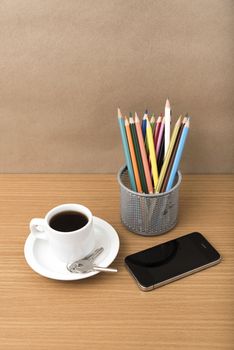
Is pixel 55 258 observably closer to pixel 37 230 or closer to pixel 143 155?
pixel 37 230

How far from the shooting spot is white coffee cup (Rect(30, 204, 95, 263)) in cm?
70

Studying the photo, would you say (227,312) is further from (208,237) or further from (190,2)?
(190,2)

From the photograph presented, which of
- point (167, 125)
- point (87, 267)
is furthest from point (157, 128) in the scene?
point (87, 267)

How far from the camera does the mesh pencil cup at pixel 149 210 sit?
2.49 ft

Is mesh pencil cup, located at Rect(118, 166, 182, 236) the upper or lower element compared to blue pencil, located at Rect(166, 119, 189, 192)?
lower

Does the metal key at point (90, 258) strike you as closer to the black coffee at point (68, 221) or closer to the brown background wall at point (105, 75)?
the black coffee at point (68, 221)

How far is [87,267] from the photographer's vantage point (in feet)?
2.33

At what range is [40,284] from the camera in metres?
0.71

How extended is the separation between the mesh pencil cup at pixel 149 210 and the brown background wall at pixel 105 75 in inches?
5.5

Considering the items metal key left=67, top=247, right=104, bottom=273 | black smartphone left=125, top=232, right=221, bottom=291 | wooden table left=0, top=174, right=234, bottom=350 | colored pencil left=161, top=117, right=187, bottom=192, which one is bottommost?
wooden table left=0, top=174, right=234, bottom=350

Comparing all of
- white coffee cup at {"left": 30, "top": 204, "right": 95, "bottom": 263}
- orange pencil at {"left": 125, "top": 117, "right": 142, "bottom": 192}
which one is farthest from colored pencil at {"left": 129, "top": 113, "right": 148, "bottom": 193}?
white coffee cup at {"left": 30, "top": 204, "right": 95, "bottom": 263}

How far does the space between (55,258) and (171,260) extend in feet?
0.58

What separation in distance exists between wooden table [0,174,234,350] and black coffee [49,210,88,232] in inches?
3.1

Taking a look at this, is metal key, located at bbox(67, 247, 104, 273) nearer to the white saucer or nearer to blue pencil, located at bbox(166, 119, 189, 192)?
the white saucer
